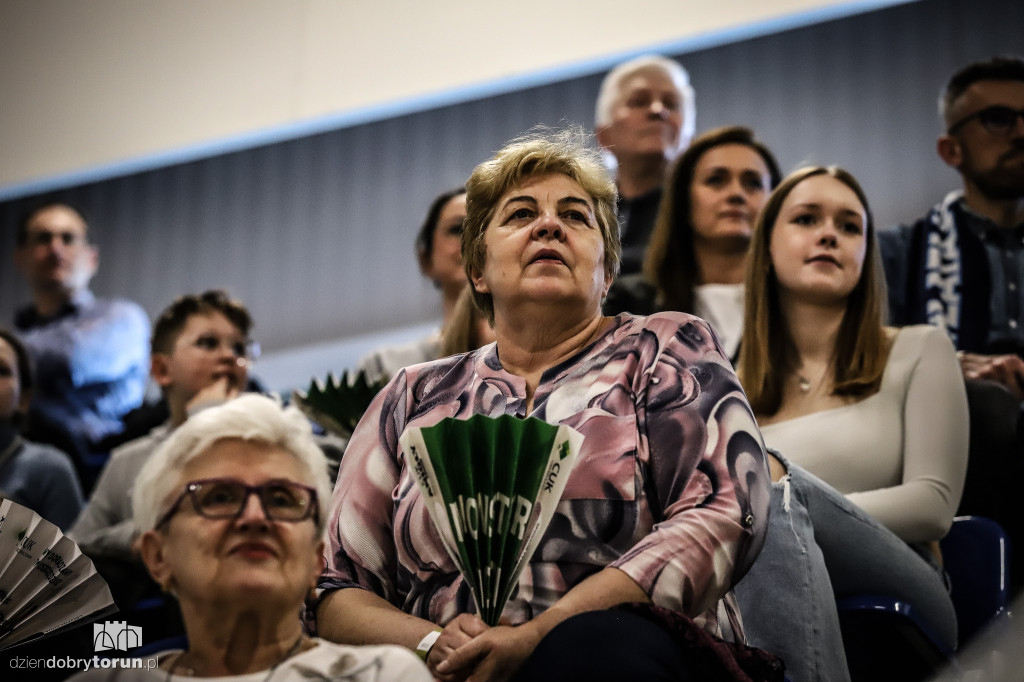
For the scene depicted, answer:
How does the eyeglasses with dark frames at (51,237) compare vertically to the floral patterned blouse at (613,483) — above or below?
above

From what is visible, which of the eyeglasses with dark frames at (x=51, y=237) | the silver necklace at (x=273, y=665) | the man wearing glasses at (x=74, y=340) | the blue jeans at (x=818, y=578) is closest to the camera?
the silver necklace at (x=273, y=665)

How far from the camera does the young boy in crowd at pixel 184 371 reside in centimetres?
251

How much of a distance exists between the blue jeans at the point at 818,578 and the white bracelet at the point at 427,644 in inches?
19.3

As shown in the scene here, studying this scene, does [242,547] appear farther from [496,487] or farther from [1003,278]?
[1003,278]

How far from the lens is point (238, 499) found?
1112 millimetres

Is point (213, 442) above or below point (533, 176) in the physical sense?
below

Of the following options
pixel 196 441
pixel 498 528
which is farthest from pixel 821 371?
pixel 196 441

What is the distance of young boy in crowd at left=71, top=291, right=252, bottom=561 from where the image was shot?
2.51 m

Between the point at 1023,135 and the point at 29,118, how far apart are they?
3279 millimetres

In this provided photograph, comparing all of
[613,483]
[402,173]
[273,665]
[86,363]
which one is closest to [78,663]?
[273,665]

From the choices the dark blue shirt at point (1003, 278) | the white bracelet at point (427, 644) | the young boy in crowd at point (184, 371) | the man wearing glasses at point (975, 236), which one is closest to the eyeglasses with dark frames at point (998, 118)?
the man wearing glasses at point (975, 236)

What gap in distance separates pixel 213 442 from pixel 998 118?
2.16 m

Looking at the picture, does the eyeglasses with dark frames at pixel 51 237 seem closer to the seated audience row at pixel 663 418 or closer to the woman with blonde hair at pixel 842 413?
the seated audience row at pixel 663 418

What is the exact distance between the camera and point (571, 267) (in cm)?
150
